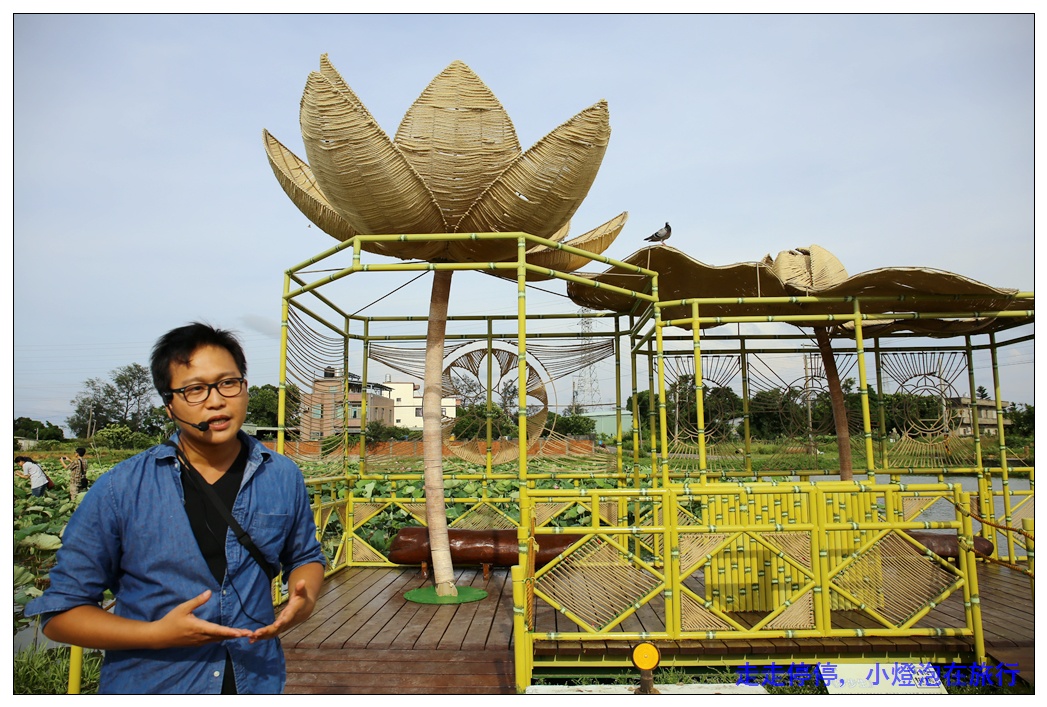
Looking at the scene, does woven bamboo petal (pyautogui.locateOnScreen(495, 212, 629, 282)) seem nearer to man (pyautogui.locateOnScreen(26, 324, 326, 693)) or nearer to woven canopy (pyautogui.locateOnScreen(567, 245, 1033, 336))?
woven canopy (pyautogui.locateOnScreen(567, 245, 1033, 336))

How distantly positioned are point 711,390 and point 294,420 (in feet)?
17.2

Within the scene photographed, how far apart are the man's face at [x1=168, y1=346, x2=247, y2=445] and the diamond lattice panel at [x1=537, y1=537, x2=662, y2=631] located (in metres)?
2.74

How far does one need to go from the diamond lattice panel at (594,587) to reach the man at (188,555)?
2.44m

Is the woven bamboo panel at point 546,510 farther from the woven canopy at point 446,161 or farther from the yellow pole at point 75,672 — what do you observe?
the yellow pole at point 75,672

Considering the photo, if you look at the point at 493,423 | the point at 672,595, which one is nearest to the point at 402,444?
the point at 493,423

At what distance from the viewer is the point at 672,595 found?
4223 mm

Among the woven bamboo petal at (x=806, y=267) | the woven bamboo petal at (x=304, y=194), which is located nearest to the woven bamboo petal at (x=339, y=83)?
the woven bamboo petal at (x=304, y=194)

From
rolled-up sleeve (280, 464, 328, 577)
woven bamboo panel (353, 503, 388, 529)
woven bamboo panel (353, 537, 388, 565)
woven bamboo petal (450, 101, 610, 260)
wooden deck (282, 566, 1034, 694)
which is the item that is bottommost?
wooden deck (282, 566, 1034, 694)

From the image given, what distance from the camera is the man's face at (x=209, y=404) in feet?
6.50

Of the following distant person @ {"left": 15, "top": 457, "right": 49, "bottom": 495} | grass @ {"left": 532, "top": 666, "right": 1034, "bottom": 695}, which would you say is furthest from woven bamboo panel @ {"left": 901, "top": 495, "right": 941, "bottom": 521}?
distant person @ {"left": 15, "top": 457, "right": 49, "bottom": 495}

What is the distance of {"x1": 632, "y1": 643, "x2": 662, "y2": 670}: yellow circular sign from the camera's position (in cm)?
296

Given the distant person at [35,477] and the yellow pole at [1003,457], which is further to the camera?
the distant person at [35,477]

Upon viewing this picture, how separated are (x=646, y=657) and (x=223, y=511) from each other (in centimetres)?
198

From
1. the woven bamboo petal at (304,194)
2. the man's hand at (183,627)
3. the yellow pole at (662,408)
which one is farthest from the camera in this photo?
the woven bamboo petal at (304,194)
